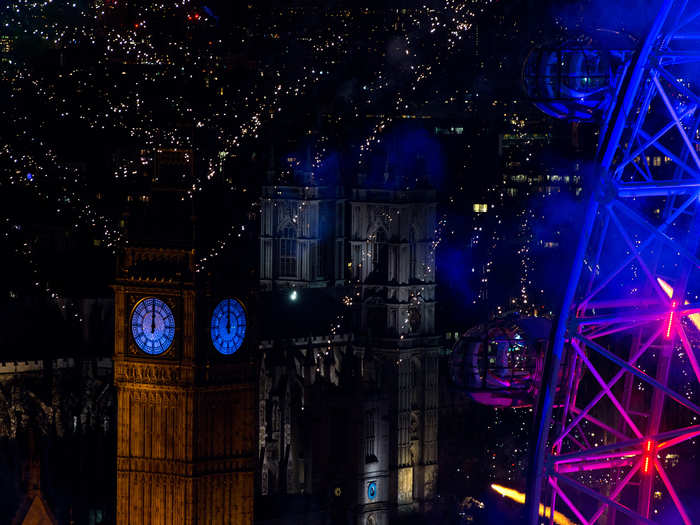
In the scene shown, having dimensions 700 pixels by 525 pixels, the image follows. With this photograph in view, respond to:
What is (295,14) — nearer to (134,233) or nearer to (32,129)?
(32,129)

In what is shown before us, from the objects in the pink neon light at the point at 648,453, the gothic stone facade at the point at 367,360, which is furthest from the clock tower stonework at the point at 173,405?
the gothic stone facade at the point at 367,360

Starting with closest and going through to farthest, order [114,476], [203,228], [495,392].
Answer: [495,392] < [203,228] < [114,476]

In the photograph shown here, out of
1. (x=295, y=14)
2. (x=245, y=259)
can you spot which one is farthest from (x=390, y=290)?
(x=245, y=259)

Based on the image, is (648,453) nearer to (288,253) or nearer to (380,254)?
(380,254)

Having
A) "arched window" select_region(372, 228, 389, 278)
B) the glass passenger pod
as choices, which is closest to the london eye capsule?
the glass passenger pod

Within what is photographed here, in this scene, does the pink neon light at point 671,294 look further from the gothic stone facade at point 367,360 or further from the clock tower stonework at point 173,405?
the gothic stone facade at point 367,360

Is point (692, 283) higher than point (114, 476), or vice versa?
point (692, 283)

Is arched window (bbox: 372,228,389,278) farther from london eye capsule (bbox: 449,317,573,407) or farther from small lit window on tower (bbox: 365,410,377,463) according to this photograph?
london eye capsule (bbox: 449,317,573,407)
